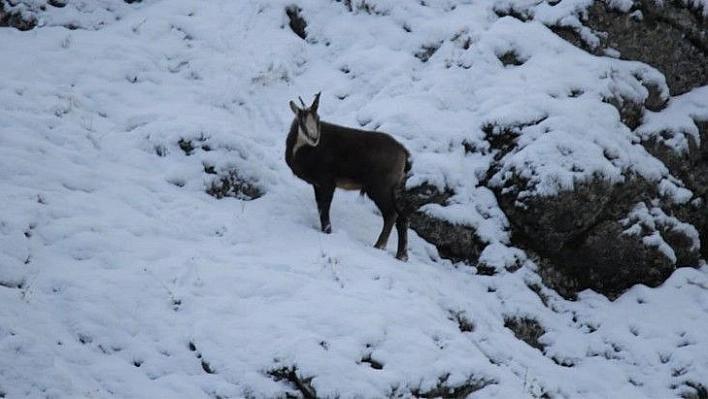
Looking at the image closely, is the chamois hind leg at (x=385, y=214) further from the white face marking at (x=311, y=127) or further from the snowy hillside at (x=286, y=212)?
the white face marking at (x=311, y=127)

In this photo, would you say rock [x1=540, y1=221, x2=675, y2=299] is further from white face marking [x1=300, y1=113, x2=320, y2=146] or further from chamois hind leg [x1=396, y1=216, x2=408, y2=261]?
white face marking [x1=300, y1=113, x2=320, y2=146]

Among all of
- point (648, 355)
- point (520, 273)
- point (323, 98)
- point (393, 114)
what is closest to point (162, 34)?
point (323, 98)

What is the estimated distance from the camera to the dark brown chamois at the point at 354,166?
961 cm

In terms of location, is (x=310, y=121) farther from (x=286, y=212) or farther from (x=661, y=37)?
(x=661, y=37)

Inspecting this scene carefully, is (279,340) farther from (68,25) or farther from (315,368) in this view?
(68,25)

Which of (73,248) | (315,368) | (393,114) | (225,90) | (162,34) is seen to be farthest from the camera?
(162,34)

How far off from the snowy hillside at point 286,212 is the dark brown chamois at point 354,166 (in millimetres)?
485

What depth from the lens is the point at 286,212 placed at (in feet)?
32.4

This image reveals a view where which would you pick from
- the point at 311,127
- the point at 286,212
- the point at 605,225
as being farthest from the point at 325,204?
the point at 605,225

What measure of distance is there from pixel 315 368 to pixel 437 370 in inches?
50.1

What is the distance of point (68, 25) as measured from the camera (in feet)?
44.1

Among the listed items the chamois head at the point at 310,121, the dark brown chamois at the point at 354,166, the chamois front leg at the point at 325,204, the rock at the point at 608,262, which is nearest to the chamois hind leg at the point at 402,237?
the dark brown chamois at the point at 354,166

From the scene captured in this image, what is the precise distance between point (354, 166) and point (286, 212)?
3.78 ft

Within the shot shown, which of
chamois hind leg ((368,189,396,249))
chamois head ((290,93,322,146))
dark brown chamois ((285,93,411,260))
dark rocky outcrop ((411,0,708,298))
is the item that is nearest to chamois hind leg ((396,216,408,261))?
dark brown chamois ((285,93,411,260))
